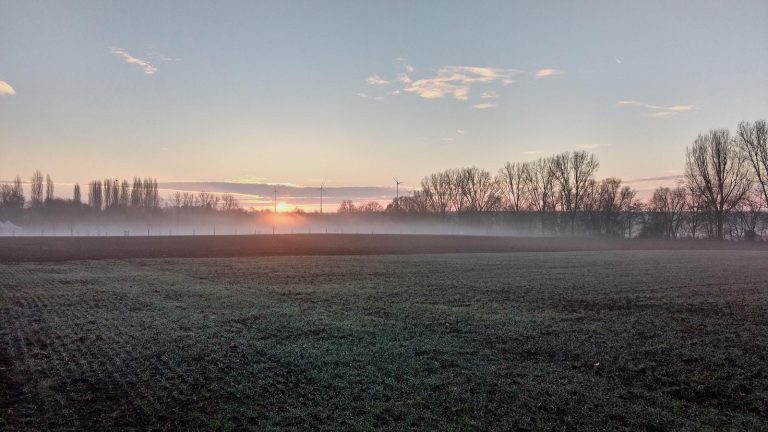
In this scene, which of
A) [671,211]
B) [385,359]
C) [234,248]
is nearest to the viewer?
[385,359]

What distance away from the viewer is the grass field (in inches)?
276

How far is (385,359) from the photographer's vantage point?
982 centimetres

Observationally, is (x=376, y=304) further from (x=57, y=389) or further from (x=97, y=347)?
(x=57, y=389)

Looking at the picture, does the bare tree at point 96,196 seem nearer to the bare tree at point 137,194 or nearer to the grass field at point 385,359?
the bare tree at point 137,194

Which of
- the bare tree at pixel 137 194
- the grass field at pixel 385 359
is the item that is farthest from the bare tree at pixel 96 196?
the grass field at pixel 385 359

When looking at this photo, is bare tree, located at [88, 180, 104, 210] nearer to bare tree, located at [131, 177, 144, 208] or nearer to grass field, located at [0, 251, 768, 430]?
bare tree, located at [131, 177, 144, 208]

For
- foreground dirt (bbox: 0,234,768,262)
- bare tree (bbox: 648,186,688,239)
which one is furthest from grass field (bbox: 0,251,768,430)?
bare tree (bbox: 648,186,688,239)

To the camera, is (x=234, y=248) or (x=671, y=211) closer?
(x=234, y=248)

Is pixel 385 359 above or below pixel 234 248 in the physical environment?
above

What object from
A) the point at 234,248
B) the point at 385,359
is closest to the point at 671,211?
the point at 234,248

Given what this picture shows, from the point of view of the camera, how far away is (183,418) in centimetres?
686

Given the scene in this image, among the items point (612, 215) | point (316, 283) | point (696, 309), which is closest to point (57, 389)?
point (316, 283)

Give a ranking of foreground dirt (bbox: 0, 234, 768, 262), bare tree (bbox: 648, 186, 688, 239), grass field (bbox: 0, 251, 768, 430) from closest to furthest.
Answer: grass field (bbox: 0, 251, 768, 430) → foreground dirt (bbox: 0, 234, 768, 262) → bare tree (bbox: 648, 186, 688, 239)

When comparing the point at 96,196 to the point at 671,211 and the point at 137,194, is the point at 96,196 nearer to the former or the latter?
the point at 137,194
